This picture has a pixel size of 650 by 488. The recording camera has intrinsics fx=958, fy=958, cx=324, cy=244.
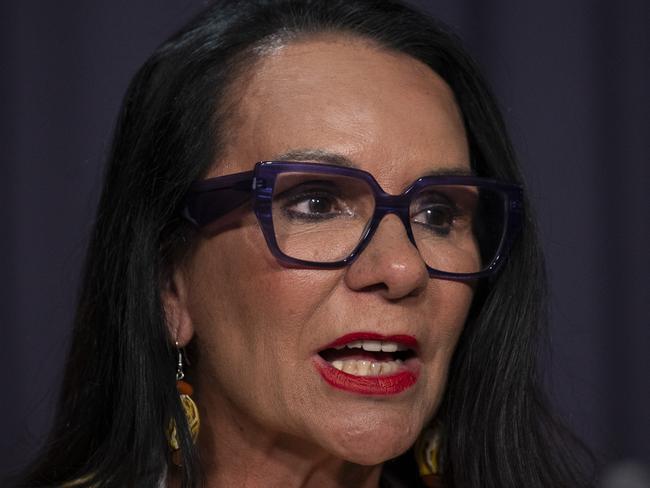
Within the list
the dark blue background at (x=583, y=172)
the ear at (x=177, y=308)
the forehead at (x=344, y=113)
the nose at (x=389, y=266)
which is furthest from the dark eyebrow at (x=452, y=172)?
the dark blue background at (x=583, y=172)

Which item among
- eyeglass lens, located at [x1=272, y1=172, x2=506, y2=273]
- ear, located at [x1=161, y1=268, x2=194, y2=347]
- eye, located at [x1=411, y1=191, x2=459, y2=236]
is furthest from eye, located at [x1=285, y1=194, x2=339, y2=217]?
ear, located at [x1=161, y1=268, x2=194, y2=347]

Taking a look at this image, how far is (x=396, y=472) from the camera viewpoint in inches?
72.1

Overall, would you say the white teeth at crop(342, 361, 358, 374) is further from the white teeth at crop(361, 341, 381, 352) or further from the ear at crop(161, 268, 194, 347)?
the ear at crop(161, 268, 194, 347)

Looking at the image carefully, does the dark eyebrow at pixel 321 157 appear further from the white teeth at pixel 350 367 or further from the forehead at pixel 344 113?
the white teeth at pixel 350 367

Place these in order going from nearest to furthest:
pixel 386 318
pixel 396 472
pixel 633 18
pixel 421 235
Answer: pixel 386 318, pixel 421 235, pixel 396 472, pixel 633 18

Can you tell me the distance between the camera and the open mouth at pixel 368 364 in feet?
4.63

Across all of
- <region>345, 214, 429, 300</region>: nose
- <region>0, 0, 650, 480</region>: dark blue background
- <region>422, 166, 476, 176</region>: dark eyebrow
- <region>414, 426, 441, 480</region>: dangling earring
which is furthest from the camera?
<region>0, 0, 650, 480</region>: dark blue background

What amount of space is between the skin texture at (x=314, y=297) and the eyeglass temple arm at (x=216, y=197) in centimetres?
3

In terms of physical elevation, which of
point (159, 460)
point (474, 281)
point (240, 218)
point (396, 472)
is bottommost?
point (396, 472)

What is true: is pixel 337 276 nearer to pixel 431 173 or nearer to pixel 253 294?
pixel 253 294

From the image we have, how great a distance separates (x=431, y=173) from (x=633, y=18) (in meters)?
1.16

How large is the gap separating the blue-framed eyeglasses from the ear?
125mm

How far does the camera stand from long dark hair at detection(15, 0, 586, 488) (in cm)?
155

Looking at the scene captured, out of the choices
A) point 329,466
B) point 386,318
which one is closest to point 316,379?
point 386,318
